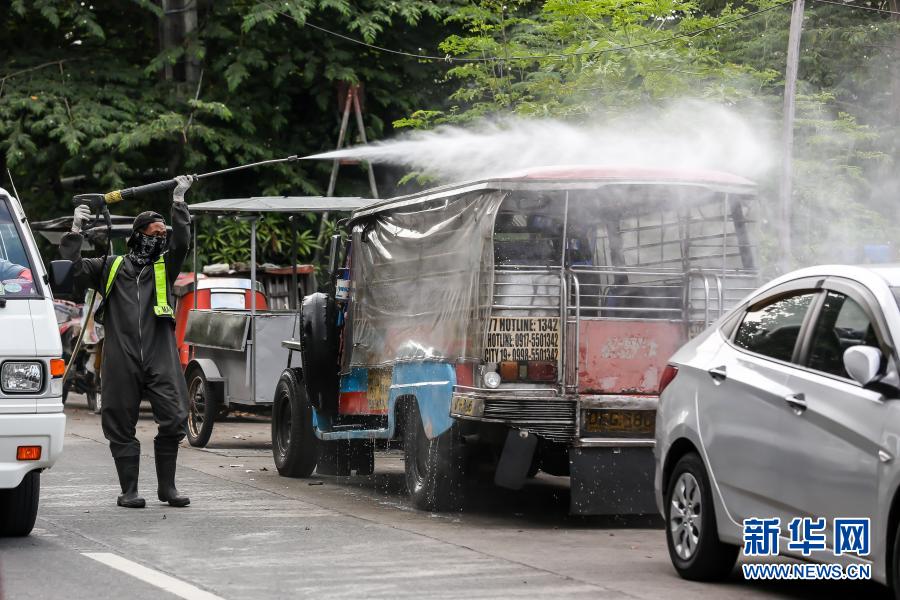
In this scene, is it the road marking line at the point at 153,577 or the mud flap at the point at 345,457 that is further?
the mud flap at the point at 345,457

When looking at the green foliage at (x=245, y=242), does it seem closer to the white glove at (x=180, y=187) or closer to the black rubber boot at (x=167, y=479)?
the white glove at (x=180, y=187)

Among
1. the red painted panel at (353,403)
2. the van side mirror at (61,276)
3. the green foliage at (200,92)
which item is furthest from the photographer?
the green foliage at (200,92)

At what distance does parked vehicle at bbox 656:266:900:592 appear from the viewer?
6.18 metres

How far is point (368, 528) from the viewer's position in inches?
377

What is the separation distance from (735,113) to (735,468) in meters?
13.6

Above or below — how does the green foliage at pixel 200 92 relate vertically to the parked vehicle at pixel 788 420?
above

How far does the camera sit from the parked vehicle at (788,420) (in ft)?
20.3

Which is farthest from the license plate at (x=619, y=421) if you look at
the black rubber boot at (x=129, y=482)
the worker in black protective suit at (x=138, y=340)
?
the black rubber boot at (x=129, y=482)

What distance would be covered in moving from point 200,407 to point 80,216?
5826 millimetres

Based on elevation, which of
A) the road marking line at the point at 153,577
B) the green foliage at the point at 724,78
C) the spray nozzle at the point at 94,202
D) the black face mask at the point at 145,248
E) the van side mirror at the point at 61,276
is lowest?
the road marking line at the point at 153,577

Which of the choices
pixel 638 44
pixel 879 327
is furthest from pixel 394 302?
pixel 638 44

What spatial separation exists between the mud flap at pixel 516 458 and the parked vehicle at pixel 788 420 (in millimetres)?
1668

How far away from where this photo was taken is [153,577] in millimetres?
7469
